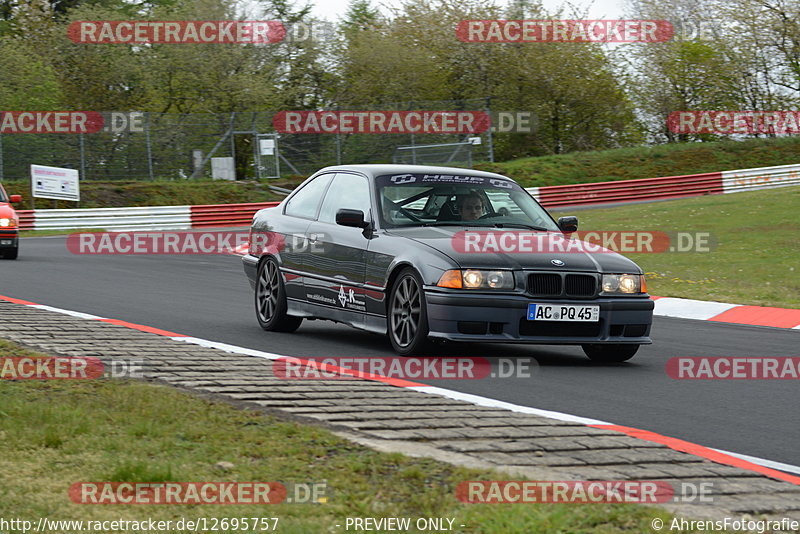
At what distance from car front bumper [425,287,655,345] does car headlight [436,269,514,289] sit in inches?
2.9

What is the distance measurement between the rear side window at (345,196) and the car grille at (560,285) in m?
1.70

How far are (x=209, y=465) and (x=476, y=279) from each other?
3.85 m

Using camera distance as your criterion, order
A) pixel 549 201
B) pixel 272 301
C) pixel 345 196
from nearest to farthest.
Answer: pixel 345 196 < pixel 272 301 < pixel 549 201

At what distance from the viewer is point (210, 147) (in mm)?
39094

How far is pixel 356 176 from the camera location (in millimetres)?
9977

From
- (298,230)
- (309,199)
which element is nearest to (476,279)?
(298,230)

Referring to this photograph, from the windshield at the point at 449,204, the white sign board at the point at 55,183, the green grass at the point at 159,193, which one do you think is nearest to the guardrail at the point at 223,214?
the green grass at the point at 159,193

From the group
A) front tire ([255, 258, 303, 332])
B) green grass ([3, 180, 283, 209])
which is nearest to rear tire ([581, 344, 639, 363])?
front tire ([255, 258, 303, 332])

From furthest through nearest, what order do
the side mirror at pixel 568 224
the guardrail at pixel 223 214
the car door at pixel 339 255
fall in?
the guardrail at pixel 223 214 < the side mirror at pixel 568 224 < the car door at pixel 339 255

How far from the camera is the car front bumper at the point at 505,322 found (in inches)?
328

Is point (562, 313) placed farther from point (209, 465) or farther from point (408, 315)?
point (209, 465)

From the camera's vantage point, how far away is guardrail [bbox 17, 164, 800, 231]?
34.0 m

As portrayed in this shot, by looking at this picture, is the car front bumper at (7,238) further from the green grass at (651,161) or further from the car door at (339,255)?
the green grass at (651,161)

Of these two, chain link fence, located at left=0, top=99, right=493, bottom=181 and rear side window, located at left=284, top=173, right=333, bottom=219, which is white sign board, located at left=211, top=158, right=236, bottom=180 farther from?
rear side window, located at left=284, top=173, right=333, bottom=219
